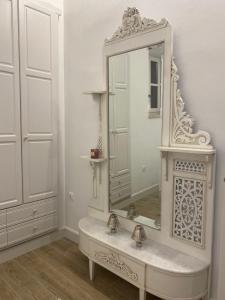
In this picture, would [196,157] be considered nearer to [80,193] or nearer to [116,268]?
[116,268]

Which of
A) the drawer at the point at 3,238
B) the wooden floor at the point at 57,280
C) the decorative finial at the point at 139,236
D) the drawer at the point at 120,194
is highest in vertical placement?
the drawer at the point at 120,194

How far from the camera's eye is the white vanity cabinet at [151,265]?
155cm

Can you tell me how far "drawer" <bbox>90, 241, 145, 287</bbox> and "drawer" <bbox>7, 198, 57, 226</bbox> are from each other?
0.80 metres

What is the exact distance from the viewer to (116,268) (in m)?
1.85

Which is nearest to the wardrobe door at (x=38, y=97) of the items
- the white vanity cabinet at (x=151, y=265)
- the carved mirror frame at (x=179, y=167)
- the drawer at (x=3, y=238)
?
the drawer at (x=3, y=238)

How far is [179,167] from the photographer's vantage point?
1757 mm

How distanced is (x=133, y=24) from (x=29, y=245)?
7.51ft

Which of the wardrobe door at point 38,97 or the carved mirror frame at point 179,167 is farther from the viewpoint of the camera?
the wardrobe door at point 38,97

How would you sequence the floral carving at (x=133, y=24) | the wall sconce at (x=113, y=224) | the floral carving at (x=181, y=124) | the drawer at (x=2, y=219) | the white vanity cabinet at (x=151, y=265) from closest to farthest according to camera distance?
1. the white vanity cabinet at (x=151, y=265)
2. the floral carving at (x=181, y=124)
3. the floral carving at (x=133, y=24)
4. the wall sconce at (x=113, y=224)
5. the drawer at (x=2, y=219)

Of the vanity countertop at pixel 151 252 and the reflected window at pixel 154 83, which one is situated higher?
the reflected window at pixel 154 83

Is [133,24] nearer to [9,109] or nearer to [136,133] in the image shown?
[136,133]

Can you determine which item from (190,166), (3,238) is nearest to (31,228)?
(3,238)

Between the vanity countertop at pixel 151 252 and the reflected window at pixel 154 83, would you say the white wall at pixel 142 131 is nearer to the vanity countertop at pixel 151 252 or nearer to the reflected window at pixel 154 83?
the reflected window at pixel 154 83

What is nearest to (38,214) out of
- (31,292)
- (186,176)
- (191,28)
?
(31,292)
